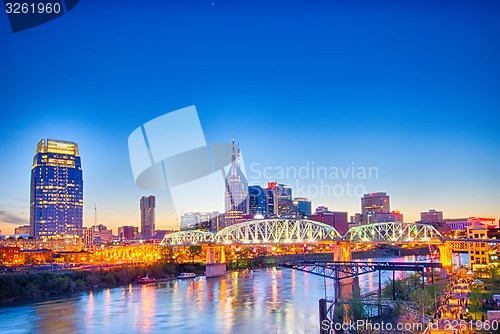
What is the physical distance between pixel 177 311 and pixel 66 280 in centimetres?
1833

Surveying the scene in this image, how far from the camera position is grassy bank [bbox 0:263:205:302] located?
136 feet

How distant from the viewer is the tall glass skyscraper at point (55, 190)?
122 meters

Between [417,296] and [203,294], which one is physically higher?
[417,296]

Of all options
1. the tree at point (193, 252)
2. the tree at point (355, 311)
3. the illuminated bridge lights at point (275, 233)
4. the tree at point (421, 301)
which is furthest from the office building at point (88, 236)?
the tree at point (421, 301)

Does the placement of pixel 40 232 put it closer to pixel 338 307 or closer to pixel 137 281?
pixel 137 281

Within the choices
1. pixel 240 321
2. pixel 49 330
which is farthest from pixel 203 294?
pixel 49 330

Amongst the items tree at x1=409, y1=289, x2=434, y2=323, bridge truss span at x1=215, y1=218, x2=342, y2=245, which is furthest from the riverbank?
tree at x1=409, y1=289, x2=434, y2=323

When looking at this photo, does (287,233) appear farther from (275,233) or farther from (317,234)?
(317,234)

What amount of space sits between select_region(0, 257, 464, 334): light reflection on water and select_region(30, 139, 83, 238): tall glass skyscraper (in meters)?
83.6

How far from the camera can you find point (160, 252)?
3494 inches

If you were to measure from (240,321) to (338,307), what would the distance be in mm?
7262

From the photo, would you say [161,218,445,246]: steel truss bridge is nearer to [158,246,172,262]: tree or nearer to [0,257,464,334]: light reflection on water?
[158,246,172,262]: tree

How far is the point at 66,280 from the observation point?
46.8 m

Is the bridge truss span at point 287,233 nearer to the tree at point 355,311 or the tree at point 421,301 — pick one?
the tree at point 421,301
